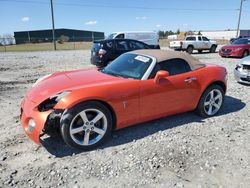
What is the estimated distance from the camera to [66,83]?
3.85m

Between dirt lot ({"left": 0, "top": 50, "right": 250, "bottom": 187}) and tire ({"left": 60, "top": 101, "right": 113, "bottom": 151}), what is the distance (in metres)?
0.16

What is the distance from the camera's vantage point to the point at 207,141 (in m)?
3.96

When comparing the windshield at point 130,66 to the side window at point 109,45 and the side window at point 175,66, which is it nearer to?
the side window at point 175,66

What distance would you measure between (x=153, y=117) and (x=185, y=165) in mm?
1154

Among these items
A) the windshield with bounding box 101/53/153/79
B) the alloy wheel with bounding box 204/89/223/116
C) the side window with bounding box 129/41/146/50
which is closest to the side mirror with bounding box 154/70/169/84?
the windshield with bounding box 101/53/153/79

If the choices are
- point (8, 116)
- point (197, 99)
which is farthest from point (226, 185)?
point (8, 116)

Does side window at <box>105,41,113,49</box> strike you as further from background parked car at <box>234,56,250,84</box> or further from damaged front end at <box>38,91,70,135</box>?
damaged front end at <box>38,91,70,135</box>

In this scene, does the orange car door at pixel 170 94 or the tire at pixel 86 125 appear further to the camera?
the orange car door at pixel 170 94

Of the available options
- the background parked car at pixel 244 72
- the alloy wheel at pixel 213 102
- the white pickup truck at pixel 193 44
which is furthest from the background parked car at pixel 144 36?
the alloy wheel at pixel 213 102

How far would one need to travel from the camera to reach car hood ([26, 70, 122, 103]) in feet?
11.8

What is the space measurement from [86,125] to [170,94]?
163cm

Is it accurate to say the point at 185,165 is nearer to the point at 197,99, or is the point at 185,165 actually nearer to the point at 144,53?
the point at 197,99

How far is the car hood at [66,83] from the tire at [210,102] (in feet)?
6.26

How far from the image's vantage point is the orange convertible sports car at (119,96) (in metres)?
3.40
